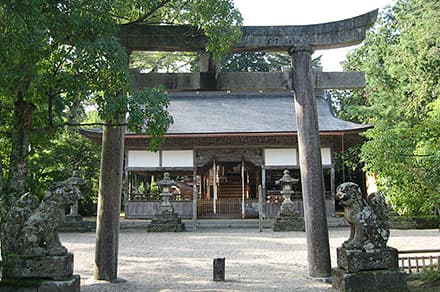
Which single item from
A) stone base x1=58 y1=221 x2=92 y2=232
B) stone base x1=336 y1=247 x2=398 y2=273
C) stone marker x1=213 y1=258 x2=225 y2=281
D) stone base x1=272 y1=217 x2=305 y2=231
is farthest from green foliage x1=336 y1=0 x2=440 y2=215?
stone base x1=58 y1=221 x2=92 y2=232

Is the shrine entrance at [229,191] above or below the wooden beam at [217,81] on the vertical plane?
below

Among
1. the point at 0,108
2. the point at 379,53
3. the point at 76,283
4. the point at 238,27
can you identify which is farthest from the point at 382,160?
the point at 379,53

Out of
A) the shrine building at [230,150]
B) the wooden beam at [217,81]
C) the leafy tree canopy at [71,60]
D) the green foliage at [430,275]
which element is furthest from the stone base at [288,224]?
the leafy tree canopy at [71,60]

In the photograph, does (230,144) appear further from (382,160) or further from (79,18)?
(79,18)

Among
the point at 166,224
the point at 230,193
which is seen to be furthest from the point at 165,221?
the point at 230,193

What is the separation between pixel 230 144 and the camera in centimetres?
1750

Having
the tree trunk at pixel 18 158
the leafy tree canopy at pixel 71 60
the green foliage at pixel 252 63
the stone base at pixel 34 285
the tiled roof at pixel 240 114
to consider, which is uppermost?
the green foliage at pixel 252 63

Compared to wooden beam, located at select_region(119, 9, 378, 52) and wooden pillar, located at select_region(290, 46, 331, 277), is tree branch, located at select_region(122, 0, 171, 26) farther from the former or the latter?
wooden pillar, located at select_region(290, 46, 331, 277)

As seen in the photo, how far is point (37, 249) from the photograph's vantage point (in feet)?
14.4

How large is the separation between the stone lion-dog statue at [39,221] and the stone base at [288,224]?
35.7 feet

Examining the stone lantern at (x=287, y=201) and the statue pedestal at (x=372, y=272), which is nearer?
the statue pedestal at (x=372, y=272)

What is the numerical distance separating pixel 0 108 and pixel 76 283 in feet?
8.88

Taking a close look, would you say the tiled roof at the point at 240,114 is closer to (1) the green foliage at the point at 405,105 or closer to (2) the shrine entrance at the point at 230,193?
(2) the shrine entrance at the point at 230,193

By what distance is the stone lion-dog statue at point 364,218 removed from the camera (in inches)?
189
